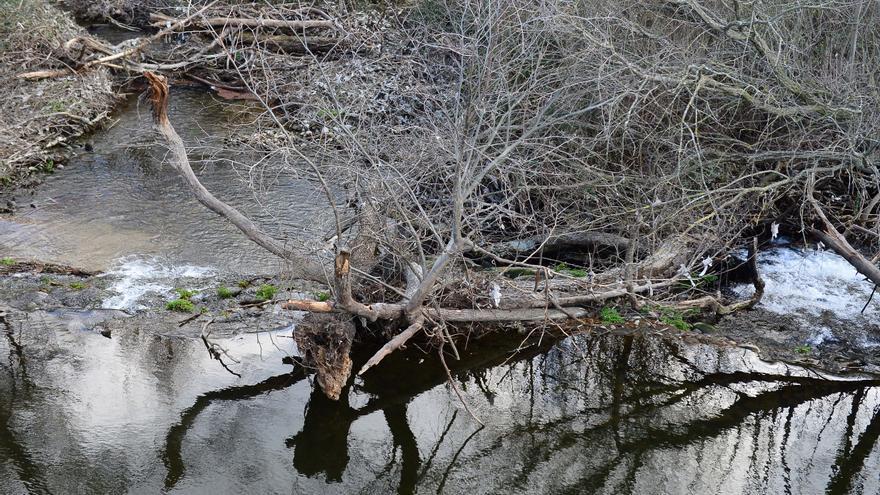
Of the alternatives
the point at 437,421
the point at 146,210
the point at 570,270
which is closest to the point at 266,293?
the point at 437,421

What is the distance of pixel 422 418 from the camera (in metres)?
7.20

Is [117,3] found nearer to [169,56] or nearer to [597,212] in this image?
[169,56]

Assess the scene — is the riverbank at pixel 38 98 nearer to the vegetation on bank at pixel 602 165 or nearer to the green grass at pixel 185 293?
the green grass at pixel 185 293

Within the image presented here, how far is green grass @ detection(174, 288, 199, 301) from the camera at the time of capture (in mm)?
8562

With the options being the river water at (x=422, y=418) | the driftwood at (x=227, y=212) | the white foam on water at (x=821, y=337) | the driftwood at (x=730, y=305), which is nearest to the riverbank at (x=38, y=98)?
the river water at (x=422, y=418)

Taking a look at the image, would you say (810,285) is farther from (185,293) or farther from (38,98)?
(38,98)

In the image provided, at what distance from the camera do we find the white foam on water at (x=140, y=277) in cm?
848

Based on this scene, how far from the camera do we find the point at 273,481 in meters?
6.32

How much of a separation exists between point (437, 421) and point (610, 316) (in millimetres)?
2182

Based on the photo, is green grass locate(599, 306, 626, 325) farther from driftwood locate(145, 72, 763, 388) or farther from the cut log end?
the cut log end

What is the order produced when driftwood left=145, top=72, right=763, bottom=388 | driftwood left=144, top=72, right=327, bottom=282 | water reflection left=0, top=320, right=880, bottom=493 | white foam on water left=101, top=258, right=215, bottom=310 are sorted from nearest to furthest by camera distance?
1. water reflection left=0, top=320, right=880, bottom=493
2. driftwood left=145, top=72, right=763, bottom=388
3. driftwood left=144, top=72, right=327, bottom=282
4. white foam on water left=101, top=258, right=215, bottom=310

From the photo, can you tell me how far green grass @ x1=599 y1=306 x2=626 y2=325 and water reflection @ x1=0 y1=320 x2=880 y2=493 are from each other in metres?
0.18

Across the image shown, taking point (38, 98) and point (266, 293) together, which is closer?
point (266, 293)

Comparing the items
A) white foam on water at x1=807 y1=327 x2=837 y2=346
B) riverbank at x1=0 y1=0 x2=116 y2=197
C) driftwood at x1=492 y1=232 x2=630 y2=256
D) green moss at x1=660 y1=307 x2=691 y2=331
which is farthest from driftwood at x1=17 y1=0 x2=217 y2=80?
white foam on water at x1=807 y1=327 x2=837 y2=346
